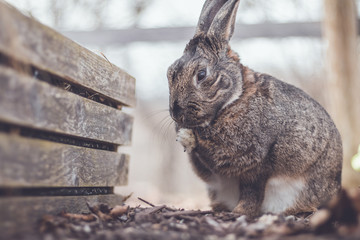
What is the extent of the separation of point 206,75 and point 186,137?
516 millimetres

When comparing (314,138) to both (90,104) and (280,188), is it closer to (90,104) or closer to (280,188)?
(280,188)

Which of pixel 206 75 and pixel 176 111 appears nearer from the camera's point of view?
pixel 176 111

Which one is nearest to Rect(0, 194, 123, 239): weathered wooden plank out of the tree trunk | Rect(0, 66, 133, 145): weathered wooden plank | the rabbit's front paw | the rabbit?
Rect(0, 66, 133, 145): weathered wooden plank

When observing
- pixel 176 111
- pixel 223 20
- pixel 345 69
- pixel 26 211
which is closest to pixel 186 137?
pixel 176 111

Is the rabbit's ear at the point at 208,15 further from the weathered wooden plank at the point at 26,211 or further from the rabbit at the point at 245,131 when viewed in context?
the weathered wooden plank at the point at 26,211

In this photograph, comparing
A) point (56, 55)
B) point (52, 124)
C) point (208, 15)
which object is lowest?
point (52, 124)

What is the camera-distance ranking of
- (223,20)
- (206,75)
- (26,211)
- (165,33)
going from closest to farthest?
(26,211) < (206,75) < (223,20) < (165,33)

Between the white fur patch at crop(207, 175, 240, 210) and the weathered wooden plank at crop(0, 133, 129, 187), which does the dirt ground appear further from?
the white fur patch at crop(207, 175, 240, 210)

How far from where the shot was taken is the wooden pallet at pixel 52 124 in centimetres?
180

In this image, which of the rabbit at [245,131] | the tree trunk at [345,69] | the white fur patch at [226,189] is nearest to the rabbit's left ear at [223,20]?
the rabbit at [245,131]

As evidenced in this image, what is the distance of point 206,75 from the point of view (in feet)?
9.73

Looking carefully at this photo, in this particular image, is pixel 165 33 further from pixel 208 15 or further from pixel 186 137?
pixel 186 137

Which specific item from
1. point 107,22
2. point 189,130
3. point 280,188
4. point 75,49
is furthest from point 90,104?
point 107,22

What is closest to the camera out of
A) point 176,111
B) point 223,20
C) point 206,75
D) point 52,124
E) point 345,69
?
point 52,124
